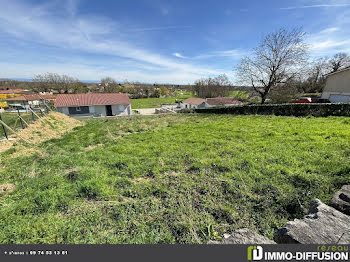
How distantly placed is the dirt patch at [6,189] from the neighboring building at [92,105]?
29.8 m

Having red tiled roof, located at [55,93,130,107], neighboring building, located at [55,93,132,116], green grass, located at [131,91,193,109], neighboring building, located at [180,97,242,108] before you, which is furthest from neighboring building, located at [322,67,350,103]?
green grass, located at [131,91,193,109]

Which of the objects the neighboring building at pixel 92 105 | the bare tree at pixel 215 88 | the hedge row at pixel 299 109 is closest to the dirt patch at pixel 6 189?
the hedge row at pixel 299 109

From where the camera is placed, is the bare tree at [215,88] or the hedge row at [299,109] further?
the bare tree at [215,88]

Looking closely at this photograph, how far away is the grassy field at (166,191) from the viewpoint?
2.29m

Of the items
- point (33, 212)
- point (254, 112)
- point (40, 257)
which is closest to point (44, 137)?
point (33, 212)

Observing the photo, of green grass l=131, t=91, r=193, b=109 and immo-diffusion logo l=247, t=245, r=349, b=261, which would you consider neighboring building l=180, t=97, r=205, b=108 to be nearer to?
green grass l=131, t=91, r=193, b=109

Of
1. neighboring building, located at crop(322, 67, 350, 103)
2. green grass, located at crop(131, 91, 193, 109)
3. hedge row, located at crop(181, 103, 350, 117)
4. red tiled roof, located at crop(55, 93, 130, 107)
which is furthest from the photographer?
green grass, located at crop(131, 91, 193, 109)

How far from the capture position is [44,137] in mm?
8344

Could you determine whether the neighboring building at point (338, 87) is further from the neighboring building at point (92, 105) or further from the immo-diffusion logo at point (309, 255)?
the neighboring building at point (92, 105)

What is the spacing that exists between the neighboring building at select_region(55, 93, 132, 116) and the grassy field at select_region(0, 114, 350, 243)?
27832mm

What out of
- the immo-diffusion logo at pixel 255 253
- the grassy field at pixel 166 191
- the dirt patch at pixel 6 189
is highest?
the immo-diffusion logo at pixel 255 253

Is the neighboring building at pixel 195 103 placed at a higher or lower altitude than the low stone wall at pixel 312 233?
higher

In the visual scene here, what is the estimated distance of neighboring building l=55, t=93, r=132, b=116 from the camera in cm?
2870

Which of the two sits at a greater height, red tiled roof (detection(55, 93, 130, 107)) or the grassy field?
red tiled roof (detection(55, 93, 130, 107))
